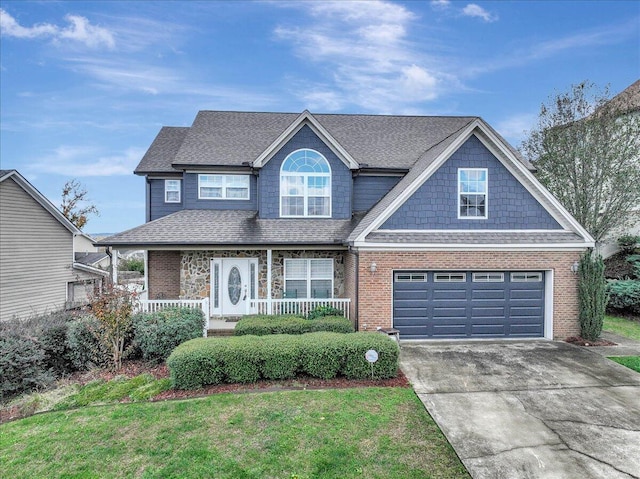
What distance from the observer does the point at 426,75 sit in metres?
25.5

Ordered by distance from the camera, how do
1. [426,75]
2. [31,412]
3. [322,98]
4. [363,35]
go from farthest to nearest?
[322,98]
[426,75]
[363,35]
[31,412]

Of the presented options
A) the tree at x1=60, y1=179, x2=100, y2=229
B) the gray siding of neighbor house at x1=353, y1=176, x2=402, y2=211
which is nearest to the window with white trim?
the gray siding of neighbor house at x1=353, y1=176, x2=402, y2=211

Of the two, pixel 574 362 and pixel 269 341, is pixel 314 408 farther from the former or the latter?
pixel 574 362

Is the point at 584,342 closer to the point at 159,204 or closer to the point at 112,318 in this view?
the point at 112,318

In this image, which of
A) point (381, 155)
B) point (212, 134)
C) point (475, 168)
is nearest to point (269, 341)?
point (475, 168)

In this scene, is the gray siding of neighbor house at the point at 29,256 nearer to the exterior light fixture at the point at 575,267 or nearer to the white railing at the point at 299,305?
the white railing at the point at 299,305

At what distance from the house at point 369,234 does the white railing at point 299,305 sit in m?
0.05

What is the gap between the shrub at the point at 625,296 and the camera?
14075mm

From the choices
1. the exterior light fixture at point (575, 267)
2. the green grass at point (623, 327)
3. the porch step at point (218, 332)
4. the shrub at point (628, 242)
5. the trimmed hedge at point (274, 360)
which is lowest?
the green grass at point (623, 327)

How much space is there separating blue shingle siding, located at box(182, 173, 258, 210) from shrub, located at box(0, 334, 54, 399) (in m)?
7.02

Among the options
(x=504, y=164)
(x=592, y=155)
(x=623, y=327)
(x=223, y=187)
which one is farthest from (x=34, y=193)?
(x=592, y=155)

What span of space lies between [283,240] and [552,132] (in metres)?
17.1

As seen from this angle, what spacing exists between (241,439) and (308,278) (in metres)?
7.87

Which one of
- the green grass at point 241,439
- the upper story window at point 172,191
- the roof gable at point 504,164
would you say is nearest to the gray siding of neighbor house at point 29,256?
the upper story window at point 172,191
